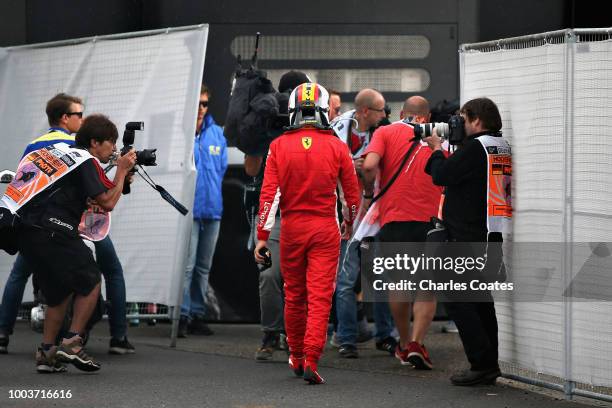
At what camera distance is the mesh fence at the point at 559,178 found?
24.9 ft

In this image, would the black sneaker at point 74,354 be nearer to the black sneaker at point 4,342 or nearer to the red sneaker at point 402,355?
the black sneaker at point 4,342

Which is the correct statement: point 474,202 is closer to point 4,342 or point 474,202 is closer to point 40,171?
point 40,171

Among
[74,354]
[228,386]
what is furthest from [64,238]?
[228,386]

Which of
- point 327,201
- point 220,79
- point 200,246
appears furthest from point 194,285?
point 327,201

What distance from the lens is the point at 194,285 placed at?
11.5 meters

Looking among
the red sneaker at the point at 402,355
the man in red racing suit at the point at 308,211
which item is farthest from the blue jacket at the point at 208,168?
the man in red racing suit at the point at 308,211

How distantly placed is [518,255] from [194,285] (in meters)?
3.75

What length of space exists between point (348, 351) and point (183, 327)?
180 centimetres

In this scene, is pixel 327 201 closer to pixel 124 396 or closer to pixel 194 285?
pixel 124 396

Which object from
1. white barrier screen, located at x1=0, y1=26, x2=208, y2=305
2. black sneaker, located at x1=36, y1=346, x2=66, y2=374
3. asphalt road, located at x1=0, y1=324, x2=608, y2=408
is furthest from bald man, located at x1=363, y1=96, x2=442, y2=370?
black sneaker, located at x1=36, y1=346, x2=66, y2=374

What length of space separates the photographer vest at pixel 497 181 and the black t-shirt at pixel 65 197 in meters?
2.25

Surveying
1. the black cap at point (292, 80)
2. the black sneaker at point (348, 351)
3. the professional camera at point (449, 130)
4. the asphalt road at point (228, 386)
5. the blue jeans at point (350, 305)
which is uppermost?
the black cap at point (292, 80)

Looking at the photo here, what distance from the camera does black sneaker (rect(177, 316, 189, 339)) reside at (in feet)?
37.0

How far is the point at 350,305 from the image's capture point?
1023cm
